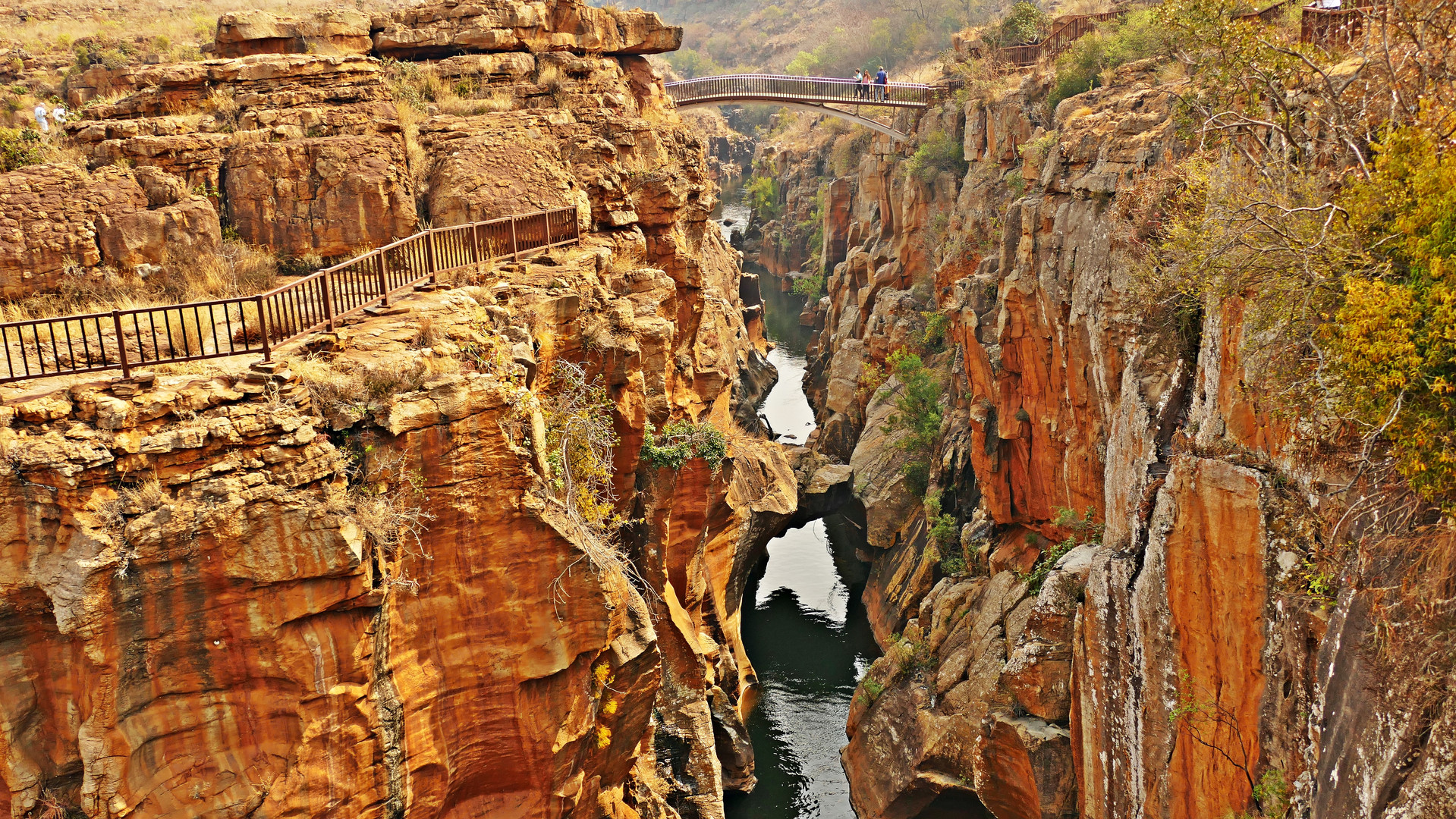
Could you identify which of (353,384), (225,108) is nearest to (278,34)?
(225,108)

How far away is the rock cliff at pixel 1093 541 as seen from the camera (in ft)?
33.4

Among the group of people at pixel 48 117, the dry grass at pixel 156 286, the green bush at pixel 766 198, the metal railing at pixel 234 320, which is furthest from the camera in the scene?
the green bush at pixel 766 198

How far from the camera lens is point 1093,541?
20031 millimetres

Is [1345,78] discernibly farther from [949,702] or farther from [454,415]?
[949,702]

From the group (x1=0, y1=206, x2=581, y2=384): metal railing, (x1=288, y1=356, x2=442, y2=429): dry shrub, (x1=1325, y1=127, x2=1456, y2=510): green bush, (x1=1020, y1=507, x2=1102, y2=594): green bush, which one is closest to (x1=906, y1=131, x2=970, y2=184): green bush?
(x1=1020, y1=507, x2=1102, y2=594): green bush

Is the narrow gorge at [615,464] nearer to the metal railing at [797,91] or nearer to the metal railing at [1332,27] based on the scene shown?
the metal railing at [1332,27]

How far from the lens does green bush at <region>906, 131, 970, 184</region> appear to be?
40.8 m

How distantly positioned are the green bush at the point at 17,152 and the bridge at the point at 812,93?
25.2 metres

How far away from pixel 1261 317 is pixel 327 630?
1033 centimetres

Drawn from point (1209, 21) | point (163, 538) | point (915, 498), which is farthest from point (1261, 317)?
point (915, 498)

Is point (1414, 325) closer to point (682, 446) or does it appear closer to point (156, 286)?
point (682, 446)

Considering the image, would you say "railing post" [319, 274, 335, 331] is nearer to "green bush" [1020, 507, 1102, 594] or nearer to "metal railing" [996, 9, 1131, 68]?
"green bush" [1020, 507, 1102, 594]

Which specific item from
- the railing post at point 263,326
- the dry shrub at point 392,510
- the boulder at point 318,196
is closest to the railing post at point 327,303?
the railing post at point 263,326

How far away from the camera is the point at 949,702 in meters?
20.9
